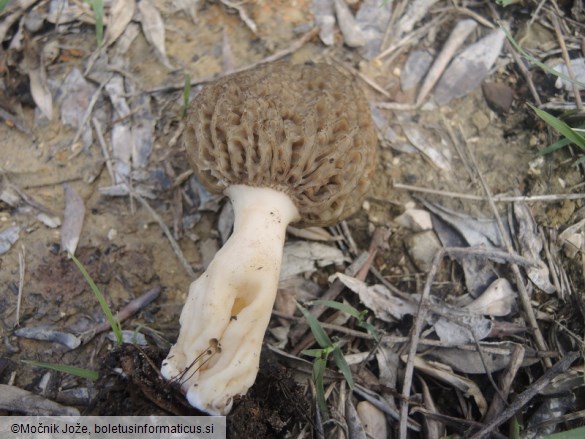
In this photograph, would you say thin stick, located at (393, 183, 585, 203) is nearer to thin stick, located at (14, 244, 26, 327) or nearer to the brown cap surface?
the brown cap surface

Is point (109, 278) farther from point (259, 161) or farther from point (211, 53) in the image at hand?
point (211, 53)

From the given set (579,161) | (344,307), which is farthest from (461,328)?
(579,161)

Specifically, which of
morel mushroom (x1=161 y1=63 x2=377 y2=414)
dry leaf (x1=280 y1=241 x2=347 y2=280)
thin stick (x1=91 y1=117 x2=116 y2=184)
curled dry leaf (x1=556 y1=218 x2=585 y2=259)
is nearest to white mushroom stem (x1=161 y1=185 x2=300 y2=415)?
Answer: morel mushroom (x1=161 y1=63 x2=377 y2=414)

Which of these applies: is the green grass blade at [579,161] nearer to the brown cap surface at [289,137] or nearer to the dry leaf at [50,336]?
A: the brown cap surface at [289,137]

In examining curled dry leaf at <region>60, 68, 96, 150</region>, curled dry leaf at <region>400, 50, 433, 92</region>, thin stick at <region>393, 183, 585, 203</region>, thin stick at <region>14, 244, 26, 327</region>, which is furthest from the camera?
curled dry leaf at <region>400, 50, 433, 92</region>

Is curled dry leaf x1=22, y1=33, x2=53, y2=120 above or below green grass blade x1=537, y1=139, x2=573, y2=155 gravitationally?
above

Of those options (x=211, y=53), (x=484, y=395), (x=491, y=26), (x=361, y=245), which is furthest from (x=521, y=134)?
(x=211, y=53)

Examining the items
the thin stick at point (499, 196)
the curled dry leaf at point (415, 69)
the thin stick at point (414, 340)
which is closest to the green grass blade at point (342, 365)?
the thin stick at point (414, 340)
